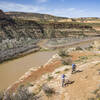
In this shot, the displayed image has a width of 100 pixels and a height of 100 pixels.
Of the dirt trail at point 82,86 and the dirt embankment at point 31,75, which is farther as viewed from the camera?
the dirt embankment at point 31,75

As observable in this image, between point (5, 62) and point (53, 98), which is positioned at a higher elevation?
point (53, 98)

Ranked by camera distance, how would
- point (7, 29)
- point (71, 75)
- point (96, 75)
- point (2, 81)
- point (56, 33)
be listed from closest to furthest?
point (96, 75) → point (71, 75) → point (2, 81) → point (7, 29) → point (56, 33)

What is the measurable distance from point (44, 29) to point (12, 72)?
129 ft

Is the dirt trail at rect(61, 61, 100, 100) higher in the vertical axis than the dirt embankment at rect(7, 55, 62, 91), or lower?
higher

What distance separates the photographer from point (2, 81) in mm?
12164

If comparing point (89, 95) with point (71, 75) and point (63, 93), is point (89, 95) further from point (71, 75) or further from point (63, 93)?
point (71, 75)

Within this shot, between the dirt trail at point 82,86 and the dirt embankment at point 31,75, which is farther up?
the dirt trail at point 82,86

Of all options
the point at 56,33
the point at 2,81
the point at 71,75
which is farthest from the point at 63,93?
the point at 56,33

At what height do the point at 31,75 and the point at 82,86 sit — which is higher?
the point at 82,86

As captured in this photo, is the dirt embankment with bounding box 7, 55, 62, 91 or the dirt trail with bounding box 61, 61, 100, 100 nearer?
the dirt trail with bounding box 61, 61, 100, 100

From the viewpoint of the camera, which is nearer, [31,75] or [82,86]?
[82,86]

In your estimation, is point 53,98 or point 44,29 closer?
point 53,98

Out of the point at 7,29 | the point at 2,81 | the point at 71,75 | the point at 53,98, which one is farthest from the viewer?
the point at 7,29

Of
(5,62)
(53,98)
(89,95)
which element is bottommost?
(5,62)
